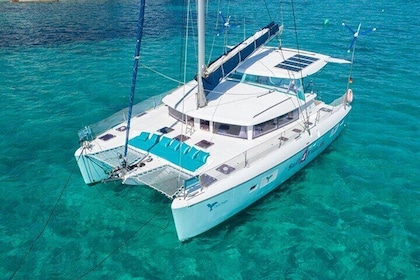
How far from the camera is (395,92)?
91.0 feet

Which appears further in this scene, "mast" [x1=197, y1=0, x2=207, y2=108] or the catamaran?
"mast" [x1=197, y1=0, x2=207, y2=108]

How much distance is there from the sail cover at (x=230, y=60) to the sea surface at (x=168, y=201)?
613 centimetres

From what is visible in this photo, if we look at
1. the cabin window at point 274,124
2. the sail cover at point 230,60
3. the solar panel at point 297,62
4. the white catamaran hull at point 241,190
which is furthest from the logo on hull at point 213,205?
the solar panel at point 297,62

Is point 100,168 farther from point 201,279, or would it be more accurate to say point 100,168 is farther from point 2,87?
point 2,87

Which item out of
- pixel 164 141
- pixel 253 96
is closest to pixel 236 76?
Result: pixel 253 96

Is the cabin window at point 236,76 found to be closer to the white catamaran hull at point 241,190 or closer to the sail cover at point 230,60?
the sail cover at point 230,60

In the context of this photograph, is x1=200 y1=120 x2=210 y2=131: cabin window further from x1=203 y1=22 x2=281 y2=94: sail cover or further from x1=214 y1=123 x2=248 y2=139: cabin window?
x1=203 y1=22 x2=281 y2=94: sail cover

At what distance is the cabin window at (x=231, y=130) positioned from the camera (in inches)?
683

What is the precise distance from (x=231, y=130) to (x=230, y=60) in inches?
153

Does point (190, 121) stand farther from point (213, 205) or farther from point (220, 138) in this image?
point (213, 205)

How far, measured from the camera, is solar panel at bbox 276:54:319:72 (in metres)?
20.3

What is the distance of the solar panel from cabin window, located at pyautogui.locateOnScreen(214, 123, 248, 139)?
16.8 ft

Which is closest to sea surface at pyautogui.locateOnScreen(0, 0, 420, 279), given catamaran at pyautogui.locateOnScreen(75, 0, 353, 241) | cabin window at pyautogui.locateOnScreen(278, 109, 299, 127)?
catamaran at pyautogui.locateOnScreen(75, 0, 353, 241)

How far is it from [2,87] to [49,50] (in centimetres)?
940
